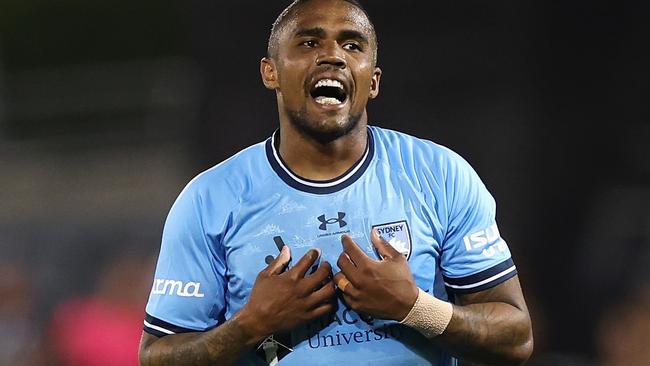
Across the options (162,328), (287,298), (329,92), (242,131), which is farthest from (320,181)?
(242,131)

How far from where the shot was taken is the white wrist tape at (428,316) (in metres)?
1.69

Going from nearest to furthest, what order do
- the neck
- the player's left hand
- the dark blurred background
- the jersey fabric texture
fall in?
the player's left hand, the jersey fabric texture, the neck, the dark blurred background

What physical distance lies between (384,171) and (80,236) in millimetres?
1419

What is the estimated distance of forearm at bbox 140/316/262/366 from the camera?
1723 mm

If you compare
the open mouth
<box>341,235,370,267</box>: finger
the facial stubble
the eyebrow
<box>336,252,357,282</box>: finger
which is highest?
the eyebrow

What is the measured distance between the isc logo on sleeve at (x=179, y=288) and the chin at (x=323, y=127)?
0.35 m

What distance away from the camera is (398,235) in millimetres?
1804

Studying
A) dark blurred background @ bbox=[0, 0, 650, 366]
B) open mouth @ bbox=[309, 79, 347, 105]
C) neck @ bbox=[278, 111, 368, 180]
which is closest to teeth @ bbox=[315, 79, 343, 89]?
open mouth @ bbox=[309, 79, 347, 105]

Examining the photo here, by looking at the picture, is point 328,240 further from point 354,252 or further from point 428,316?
point 428,316

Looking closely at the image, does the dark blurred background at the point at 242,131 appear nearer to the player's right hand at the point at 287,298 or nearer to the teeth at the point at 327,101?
the teeth at the point at 327,101

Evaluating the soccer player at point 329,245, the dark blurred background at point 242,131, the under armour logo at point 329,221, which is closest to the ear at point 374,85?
the soccer player at point 329,245

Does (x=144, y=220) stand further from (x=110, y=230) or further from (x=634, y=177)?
(x=634, y=177)

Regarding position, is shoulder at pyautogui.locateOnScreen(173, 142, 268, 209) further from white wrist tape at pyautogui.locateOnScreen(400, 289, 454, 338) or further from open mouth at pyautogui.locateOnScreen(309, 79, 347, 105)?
white wrist tape at pyautogui.locateOnScreen(400, 289, 454, 338)

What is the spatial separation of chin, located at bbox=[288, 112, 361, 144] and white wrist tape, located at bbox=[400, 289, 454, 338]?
0.35 m
